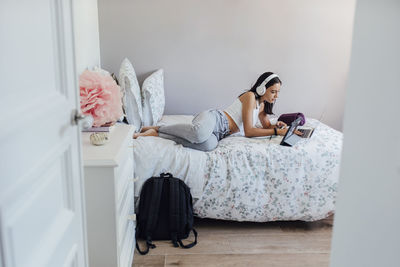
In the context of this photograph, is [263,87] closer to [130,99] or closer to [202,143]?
[202,143]

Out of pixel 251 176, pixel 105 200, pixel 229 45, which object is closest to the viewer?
pixel 105 200

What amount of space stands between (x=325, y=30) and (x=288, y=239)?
7.17 feet

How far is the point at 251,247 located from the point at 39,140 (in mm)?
1755

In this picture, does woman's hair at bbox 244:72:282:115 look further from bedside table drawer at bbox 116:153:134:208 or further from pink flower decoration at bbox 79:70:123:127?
pink flower decoration at bbox 79:70:123:127

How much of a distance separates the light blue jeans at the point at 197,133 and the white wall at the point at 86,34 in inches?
28.3

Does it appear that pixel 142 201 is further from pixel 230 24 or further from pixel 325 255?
pixel 230 24

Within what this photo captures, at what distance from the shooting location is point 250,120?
111 inches

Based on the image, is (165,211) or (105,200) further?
(165,211)

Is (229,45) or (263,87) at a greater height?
(229,45)

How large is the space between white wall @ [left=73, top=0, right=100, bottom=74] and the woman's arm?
120 cm

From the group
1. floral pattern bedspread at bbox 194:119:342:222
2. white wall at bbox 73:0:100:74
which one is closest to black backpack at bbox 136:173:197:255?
floral pattern bedspread at bbox 194:119:342:222

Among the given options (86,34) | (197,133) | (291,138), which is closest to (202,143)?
(197,133)

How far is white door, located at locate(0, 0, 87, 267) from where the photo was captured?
0.68 m

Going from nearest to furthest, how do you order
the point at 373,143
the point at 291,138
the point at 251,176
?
1. the point at 373,143
2. the point at 251,176
3. the point at 291,138
